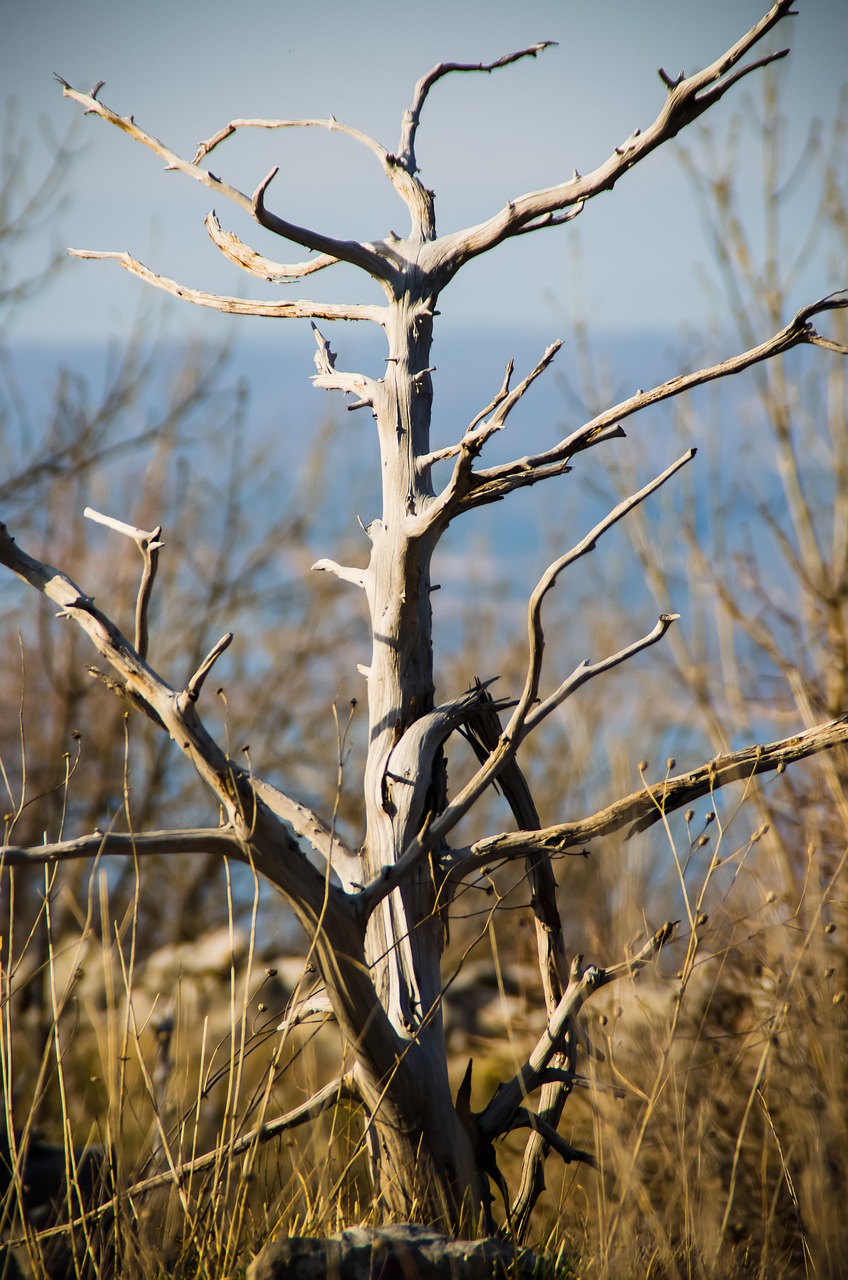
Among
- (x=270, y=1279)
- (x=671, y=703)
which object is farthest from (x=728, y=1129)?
(x=671, y=703)

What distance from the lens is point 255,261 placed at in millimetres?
2812

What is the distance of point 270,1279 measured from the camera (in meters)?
1.83

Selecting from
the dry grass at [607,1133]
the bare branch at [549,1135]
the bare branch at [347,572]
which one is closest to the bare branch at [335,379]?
the bare branch at [347,572]

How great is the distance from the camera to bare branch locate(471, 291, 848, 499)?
7.05 feet

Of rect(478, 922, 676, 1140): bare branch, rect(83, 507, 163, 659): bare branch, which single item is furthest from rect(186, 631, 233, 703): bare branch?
rect(478, 922, 676, 1140): bare branch

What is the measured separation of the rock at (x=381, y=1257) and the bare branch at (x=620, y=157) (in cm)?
226

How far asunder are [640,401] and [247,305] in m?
1.23

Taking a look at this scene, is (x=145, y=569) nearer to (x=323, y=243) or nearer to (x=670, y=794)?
(x=323, y=243)

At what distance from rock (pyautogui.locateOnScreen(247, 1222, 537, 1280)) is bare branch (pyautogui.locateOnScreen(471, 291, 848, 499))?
1563mm

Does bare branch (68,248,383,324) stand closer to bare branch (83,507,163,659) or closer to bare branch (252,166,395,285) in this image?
bare branch (252,166,395,285)

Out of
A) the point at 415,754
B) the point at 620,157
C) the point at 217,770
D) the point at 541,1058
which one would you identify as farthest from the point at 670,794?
the point at 620,157

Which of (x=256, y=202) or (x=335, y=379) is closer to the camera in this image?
(x=256, y=202)

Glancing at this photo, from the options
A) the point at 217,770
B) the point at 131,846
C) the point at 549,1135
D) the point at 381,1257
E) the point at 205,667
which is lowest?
the point at 381,1257

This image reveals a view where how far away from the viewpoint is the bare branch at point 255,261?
2.75m
